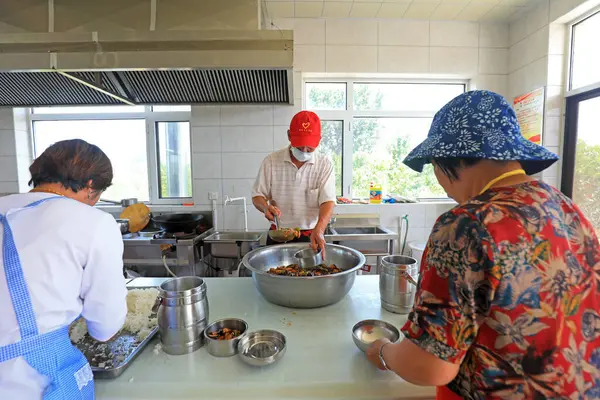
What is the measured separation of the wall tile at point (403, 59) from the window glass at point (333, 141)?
30.5 inches

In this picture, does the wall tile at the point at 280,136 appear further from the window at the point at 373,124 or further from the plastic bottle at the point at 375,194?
the plastic bottle at the point at 375,194

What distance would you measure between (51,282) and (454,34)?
402 cm

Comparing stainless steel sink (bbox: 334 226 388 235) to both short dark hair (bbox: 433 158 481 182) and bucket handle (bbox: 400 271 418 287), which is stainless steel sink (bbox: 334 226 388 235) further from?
short dark hair (bbox: 433 158 481 182)

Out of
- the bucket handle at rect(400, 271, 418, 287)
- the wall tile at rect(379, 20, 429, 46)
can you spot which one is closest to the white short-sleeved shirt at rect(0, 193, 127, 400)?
the bucket handle at rect(400, 271, 418, 287)

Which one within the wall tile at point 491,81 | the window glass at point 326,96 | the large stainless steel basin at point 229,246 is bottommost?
the large stainless steel basin at point 229,246

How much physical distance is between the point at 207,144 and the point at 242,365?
279 cm

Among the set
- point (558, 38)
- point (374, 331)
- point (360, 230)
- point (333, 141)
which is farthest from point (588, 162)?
point (374, 331)

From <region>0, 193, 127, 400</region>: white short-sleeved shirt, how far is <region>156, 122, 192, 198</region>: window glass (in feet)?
9.39

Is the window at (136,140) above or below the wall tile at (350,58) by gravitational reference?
below

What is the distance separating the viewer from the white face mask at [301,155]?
2.20 meters

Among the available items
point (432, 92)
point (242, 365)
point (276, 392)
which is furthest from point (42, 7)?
point (432, 92)

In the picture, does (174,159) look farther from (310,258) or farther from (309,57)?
(310,258)

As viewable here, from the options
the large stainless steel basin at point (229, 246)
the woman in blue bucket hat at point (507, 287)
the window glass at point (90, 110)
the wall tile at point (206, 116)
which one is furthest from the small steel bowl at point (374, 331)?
the window glass at point (90, 110)

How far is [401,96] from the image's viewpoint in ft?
11.8
